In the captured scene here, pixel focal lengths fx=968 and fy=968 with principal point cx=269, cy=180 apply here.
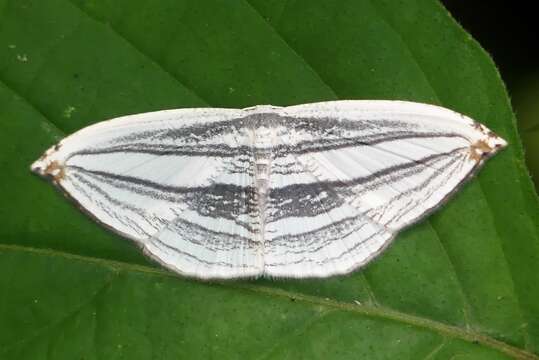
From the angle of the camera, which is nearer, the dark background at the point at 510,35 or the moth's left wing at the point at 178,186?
the moth's left wing at the point at 178,186

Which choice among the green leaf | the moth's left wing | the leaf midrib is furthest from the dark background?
the moth's left wing

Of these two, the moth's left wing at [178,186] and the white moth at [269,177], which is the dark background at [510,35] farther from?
the moth's left wing at [178,186]

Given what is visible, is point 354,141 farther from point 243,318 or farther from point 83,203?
Answer: point 83,203

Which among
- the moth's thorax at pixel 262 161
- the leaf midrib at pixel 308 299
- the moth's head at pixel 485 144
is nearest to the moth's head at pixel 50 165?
the leaf midrib at pixel 308 299

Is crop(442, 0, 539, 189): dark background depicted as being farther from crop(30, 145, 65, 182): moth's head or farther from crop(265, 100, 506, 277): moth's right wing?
crop(30, 145, 65, 182): moth's head

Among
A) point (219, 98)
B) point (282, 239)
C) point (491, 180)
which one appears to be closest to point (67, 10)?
point (219, 98)

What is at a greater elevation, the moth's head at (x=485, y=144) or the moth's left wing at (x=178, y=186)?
the moth's head at (x=485, y=144)

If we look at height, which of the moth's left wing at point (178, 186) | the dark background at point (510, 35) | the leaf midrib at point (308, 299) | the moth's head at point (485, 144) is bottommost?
the leaf midrib at point (308, 299)
